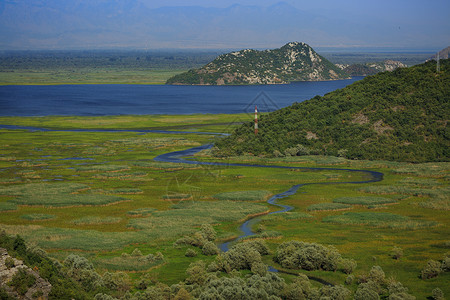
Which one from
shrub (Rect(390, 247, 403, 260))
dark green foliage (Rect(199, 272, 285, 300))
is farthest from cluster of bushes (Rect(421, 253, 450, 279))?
dark green foliage (Rect(199, 272, 285, 300))

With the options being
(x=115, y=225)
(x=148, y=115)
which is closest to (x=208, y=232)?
(x=115, y=225)

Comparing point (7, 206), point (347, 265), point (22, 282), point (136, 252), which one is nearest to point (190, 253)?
point (136, 252)

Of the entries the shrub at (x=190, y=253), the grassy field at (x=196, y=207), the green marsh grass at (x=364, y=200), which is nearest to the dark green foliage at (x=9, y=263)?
the grassy field at (x=196, y=207)

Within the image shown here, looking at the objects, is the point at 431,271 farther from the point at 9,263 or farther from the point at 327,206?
the point at 9,263

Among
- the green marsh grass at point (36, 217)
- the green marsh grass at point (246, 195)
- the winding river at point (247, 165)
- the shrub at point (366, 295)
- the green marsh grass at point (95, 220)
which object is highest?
the shrub at point (366, 295)

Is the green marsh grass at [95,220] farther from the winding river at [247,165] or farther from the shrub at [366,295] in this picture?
the shrub at [366,295]

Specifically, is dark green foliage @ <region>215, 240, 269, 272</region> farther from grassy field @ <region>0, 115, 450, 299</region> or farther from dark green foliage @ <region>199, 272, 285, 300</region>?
dark green foliage @ <region>199, 272, 285, 300</region>

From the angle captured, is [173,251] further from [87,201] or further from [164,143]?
[164,143]
